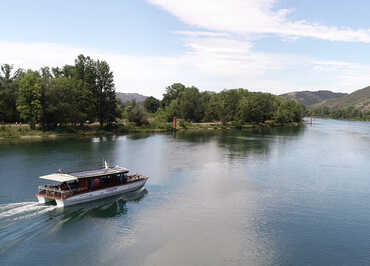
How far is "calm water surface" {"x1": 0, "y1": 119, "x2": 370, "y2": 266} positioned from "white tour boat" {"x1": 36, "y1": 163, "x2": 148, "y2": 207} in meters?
1.13

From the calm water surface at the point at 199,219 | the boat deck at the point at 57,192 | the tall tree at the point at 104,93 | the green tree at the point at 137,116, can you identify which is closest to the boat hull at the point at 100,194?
the boat deck at the point at 57,192

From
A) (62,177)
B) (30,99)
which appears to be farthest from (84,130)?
(62,177)

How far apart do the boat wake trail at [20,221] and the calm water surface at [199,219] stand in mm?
89

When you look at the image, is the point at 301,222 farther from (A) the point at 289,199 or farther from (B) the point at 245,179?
(B) the point at 245,179

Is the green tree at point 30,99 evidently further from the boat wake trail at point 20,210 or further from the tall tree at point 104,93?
the boat wake trail at point 20,210

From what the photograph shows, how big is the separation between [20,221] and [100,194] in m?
10.2

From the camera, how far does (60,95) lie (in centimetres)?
10656

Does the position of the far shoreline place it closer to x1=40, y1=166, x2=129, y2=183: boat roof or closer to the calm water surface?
the calm water surface

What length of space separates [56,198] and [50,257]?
11216mm

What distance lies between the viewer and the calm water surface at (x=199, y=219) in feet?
84.7

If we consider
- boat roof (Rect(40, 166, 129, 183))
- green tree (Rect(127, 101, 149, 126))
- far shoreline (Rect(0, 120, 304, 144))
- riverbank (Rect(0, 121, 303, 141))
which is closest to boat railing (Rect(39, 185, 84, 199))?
boat roof (Rect(40, 166, 129, 183))

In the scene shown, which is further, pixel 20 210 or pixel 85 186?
pixel 85 186

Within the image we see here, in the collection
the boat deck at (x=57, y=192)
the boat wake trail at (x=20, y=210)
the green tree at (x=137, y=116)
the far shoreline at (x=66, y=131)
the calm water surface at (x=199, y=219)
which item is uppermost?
the green tree at (x=137, y=116)

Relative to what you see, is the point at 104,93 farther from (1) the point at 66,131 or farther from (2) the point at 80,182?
(2) the point at 80,182
